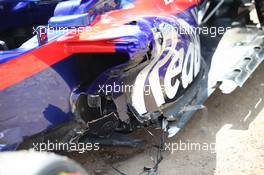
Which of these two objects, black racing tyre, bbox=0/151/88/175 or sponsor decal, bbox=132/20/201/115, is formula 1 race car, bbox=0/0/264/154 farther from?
black racing tyre, bbox=0/151/88/175

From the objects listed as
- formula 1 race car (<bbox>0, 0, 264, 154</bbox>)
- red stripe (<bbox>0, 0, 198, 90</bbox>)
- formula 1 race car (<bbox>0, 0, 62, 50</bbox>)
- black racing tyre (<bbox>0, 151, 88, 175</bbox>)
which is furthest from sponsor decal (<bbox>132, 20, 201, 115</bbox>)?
black racing tyre (<bbox>0, 151, 88, 175</bbox>)

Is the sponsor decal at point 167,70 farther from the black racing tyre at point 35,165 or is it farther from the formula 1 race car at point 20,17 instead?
the black racing tyre at point 35,165

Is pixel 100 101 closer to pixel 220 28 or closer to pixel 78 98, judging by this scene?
pixel 78 98

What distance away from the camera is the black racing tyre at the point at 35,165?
75.7 inches

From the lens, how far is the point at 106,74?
3.46m

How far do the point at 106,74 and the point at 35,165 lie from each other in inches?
61.0

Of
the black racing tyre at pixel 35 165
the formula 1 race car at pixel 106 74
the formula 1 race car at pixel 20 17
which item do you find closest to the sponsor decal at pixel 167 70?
the formula 1 race car at pixel 106 74

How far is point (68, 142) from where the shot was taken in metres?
3.55

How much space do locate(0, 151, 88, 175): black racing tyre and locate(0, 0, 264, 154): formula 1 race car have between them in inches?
36.3

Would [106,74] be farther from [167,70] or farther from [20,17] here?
[20,17]

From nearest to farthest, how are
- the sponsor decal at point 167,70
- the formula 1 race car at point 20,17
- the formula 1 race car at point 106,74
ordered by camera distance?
the formula 1 race car at point 106,74, the sponsor decal at point 167,70, the formula 1 race car at point 20,17

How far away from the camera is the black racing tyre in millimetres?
1923

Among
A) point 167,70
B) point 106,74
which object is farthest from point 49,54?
point 167,70

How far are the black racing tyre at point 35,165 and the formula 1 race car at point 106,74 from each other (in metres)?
0.92
